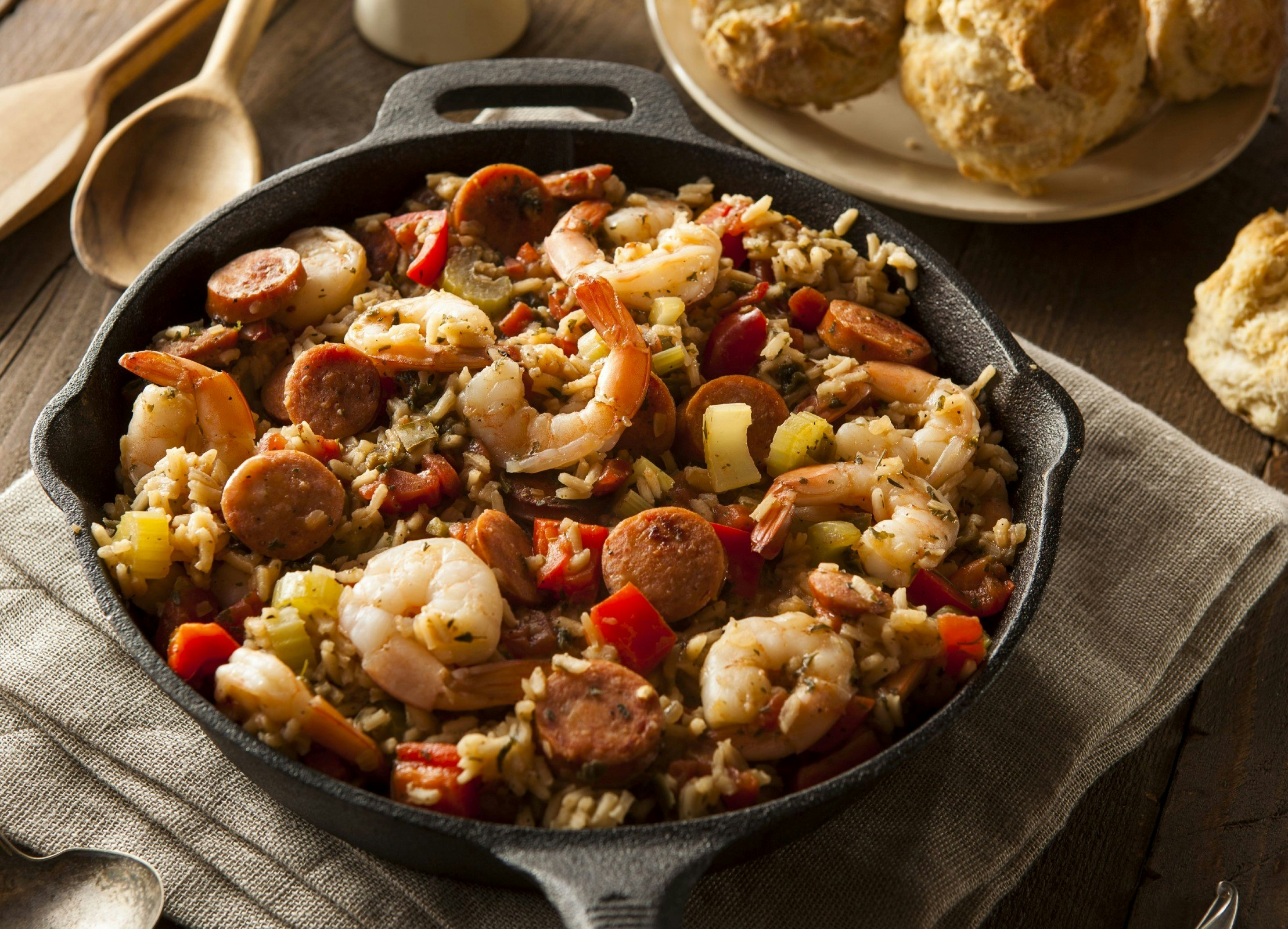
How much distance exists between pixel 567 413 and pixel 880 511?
795 millimetres

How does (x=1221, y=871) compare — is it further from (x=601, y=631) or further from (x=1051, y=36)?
(x=1051, y=36)

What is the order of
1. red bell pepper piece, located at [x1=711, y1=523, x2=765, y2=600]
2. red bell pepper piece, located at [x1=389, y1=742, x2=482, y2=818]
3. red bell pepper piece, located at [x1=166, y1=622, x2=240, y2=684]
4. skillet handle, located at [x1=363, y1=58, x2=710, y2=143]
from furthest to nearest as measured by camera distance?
skillet handle, located at [x1=363, y1=58, x2=710, y2=143] < red bell pepper piece, located at [x1=711, y1=523, x2=765, y2=600] < red bell pepper piece, located at [x1=166, y1=622, x2=240, y2=684] < red bell pepper piece, located at [x1=389, y1=742, x2=482, y2=818]

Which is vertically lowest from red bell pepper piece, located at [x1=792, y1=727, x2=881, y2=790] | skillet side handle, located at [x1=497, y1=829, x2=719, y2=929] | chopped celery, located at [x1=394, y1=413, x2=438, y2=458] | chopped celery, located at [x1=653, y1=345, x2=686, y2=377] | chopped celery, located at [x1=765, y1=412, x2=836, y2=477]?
red bell pepper piece, located at [x1=792, y1=727, x2=881, y2=790]

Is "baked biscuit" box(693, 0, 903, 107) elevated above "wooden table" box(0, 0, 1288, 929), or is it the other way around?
"baked biscuit" box(693, 0, 903, 107)

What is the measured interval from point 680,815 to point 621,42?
375 cm

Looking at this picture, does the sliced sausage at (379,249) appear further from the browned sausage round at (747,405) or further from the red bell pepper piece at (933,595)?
the red bell pepper piece at (933,595)

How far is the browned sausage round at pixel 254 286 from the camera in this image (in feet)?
9.91

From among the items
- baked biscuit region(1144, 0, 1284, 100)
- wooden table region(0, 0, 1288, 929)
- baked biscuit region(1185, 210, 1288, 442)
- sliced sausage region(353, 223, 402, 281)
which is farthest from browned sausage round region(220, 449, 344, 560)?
baked biscuit region(1144, 0, 1284, 100)

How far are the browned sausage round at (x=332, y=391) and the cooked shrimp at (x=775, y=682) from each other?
1.11m

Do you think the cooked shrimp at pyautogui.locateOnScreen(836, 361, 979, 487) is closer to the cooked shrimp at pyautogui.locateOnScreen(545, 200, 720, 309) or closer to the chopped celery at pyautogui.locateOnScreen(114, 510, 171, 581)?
the cooked shrimp at pyautogui.locateOnScreen(545, 200, 720, 309)

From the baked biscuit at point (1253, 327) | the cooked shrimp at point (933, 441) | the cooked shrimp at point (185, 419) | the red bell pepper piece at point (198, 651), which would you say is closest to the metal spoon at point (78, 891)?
the red bell pepper piece at point (198, 651)

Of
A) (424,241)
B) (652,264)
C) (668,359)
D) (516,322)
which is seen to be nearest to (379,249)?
(424,241)

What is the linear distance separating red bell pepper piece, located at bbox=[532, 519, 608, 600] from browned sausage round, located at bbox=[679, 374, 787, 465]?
0.39 m

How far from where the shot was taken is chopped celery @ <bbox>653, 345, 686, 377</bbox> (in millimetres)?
2924
